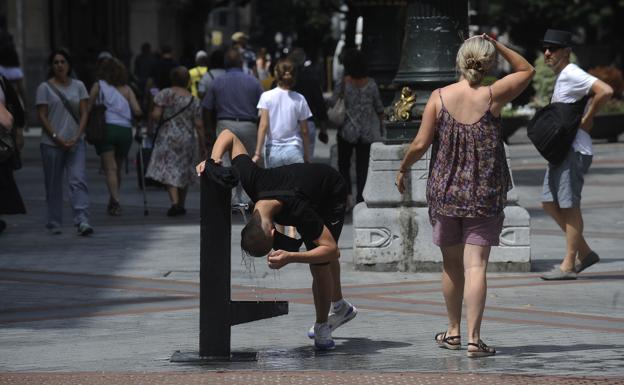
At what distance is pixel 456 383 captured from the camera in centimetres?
727

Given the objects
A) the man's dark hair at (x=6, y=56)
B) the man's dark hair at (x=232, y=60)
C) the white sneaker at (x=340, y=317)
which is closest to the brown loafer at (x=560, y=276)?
the white sneaker at (x=340, y=317)

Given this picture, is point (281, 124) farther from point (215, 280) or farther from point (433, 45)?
point (215, 280)

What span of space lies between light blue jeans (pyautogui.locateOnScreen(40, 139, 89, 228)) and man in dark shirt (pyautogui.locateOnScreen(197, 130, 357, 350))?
619 centimetres

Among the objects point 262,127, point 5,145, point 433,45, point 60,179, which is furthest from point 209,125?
point 5,145

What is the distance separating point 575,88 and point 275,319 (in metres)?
2.97

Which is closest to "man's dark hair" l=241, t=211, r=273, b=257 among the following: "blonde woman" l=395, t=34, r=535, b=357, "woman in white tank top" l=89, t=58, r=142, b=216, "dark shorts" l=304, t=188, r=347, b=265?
"dark shorts" l=304, t=188, r=347, b=265

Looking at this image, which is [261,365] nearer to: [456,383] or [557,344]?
[456,383]

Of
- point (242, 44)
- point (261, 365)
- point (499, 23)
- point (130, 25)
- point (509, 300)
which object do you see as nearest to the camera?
point (261, 365)

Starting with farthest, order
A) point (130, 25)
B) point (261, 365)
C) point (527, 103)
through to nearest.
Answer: point (130, 25) < point (527, 103) < point (261, 365)

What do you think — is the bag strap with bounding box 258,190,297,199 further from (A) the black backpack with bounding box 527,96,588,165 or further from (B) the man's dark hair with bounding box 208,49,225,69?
(B) the man's dark hair with bounding box 208,49,225,69

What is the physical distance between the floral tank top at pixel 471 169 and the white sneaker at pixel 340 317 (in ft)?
2.76

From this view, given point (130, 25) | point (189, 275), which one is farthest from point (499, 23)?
point (189, 275)

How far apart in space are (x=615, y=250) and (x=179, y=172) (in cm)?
517

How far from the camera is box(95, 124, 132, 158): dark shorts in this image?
16.0m
